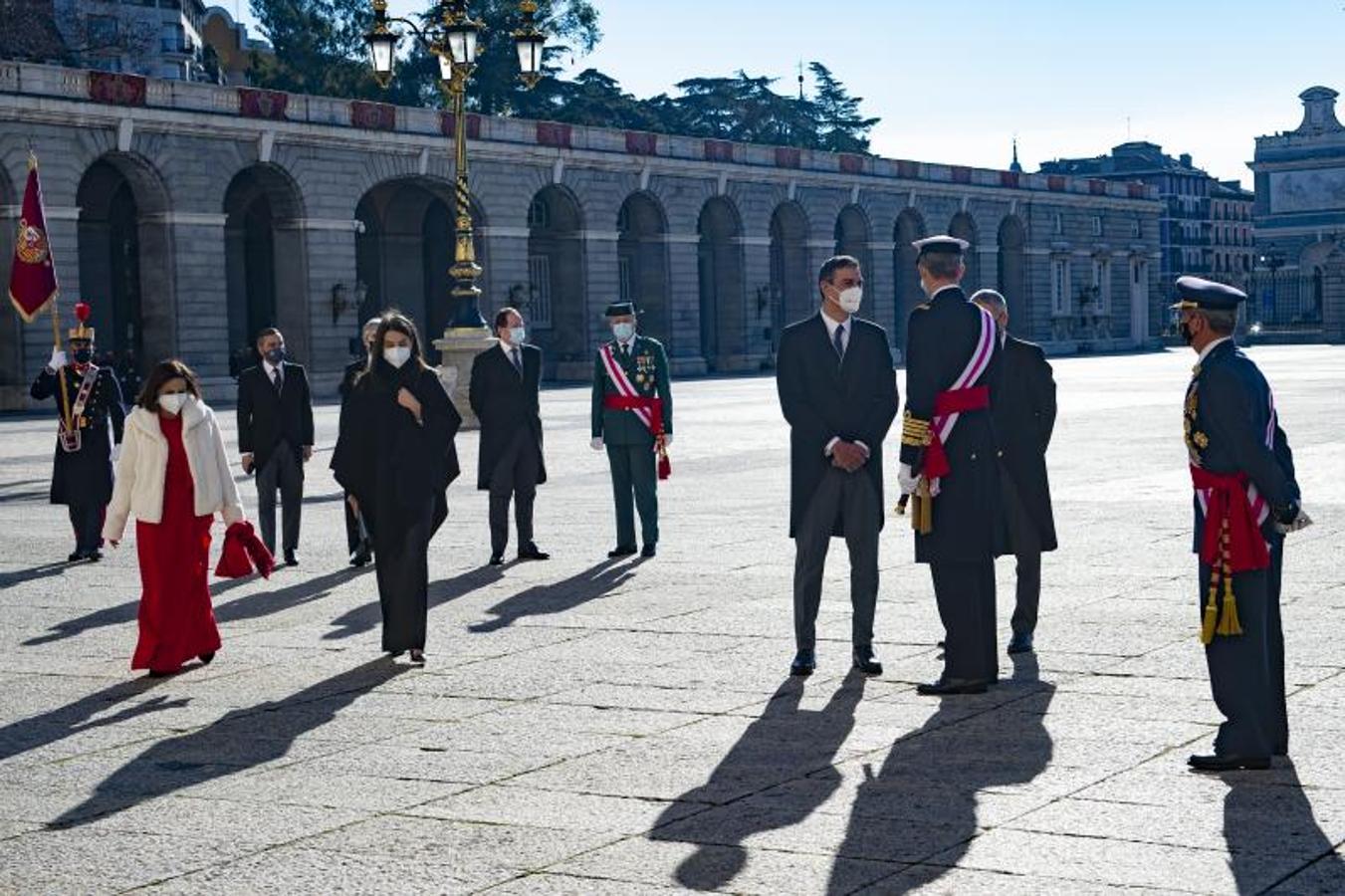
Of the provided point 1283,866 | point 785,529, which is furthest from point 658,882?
point 785,529

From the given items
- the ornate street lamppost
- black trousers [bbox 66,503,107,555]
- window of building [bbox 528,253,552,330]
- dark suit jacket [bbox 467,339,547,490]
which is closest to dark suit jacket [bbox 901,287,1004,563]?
dark suit jacket [bbox 467,339,547,490]

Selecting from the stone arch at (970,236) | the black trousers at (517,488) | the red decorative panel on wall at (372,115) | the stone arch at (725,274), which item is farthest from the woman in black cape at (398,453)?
the stone arch at (970,236)

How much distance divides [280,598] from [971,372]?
4.69 metres

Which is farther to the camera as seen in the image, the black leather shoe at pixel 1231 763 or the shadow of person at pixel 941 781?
the black leather shoe at pixel 1231 763

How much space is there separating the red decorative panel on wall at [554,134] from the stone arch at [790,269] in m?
11.3

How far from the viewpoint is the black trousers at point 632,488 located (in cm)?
1303

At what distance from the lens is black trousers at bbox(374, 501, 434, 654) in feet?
29.6

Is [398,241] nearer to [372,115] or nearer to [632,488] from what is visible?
[372,115]

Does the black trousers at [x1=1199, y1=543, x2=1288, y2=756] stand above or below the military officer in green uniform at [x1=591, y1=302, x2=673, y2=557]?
below

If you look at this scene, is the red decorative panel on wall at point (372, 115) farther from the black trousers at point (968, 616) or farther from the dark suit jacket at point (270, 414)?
the black trousers at point (968, 616)

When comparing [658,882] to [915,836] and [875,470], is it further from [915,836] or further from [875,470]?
[875,470]

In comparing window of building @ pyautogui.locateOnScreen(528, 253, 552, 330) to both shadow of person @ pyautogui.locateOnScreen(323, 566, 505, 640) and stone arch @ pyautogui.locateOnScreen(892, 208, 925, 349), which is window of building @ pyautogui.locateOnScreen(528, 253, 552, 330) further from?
shadow of person @ pyautogui.locateOnScreen(323, 566, 505, 640)

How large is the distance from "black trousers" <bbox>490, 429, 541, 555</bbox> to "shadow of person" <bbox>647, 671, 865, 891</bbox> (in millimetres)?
5002

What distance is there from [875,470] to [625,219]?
52.4 metres
